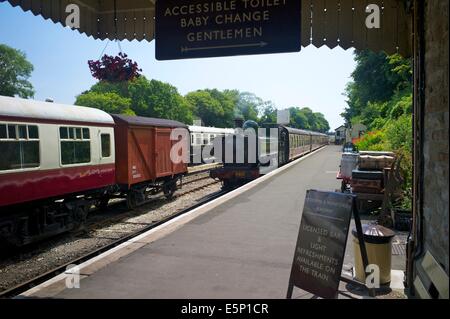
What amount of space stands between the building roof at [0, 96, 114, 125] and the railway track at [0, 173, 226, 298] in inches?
122

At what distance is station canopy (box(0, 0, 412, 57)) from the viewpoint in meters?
5.98

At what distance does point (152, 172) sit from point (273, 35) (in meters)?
10.7

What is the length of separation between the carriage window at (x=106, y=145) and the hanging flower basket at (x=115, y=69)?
621 cm

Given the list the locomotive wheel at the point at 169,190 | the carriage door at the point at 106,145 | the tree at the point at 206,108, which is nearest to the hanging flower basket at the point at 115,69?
the carriage door at the point at 106,145

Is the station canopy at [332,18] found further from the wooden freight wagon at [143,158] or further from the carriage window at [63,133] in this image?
the wooden freight wagon at [143,158]

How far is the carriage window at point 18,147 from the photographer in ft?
26.9

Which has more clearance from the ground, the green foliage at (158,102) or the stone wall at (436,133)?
the green foliage at (158,102)

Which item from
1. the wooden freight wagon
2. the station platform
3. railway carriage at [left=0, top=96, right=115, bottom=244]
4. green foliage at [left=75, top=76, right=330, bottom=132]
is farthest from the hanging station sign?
green foliage at [left=75, top=76, right=330, bottom=132]

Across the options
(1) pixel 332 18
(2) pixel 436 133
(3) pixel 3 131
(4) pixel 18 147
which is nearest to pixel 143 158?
(4) pixel 18 147

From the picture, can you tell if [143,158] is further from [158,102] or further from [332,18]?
[158,102]

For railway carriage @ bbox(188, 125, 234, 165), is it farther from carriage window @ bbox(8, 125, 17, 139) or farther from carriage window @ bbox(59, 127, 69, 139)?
carriage window @ bbox(8, 125, 17, 139)

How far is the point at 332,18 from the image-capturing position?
247 inches

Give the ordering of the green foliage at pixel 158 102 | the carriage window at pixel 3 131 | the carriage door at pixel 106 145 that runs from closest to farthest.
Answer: the carriage window at pixel 3 131, the carriage door at pixel 106 145, the green foliage at pixel 158 102

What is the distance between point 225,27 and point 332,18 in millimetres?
1979
